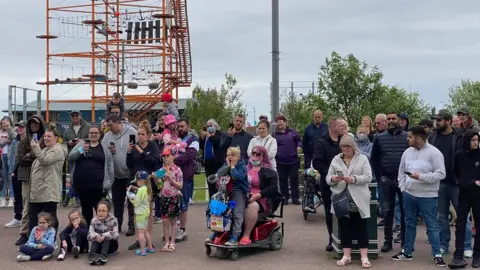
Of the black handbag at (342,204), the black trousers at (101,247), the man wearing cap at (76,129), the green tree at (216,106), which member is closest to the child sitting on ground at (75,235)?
the black trousers at (101,247)

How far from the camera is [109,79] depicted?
4816cm

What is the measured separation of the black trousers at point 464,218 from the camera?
300 inches

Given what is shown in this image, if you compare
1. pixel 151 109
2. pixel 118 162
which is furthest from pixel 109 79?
pixel 118 162

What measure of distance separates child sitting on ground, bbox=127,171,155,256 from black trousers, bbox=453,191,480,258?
14.2 ft

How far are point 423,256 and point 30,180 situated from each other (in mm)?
5970

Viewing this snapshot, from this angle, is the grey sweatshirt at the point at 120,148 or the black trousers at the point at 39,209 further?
the grey sweatshirt at the point at 120,148

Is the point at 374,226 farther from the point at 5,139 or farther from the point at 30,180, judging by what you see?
the point at 5,139

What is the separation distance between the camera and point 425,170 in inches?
306

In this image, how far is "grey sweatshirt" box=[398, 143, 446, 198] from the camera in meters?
7.67

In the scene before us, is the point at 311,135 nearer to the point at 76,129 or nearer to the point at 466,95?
the point at 76,129

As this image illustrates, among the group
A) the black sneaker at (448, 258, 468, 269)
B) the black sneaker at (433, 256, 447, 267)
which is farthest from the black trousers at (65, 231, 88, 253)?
the black sneaker at (448, 258, 468, 269)

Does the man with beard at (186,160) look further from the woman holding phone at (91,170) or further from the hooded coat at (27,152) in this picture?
the hooded coat at (27,152)

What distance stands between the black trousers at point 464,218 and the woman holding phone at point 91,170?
17.0 ft

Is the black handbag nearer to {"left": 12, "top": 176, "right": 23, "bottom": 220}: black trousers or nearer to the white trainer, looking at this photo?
{"left": 12, "top": 176, "right": 23, "bottom": 220}: black trousers
